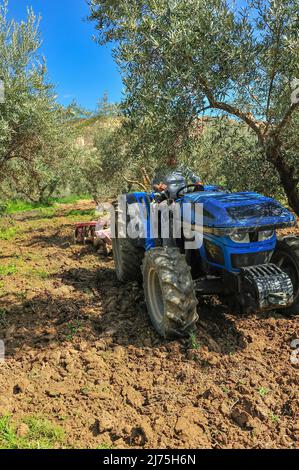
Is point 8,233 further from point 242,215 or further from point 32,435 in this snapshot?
point 32,435

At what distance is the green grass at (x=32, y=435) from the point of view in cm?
295

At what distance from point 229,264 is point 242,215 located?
54 cm

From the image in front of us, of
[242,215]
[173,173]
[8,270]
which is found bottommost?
[8,270]

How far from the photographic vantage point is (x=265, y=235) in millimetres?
4312

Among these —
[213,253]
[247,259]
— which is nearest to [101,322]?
[213,253]

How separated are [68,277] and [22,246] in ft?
12.2

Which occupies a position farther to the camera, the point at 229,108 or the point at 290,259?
the point at 229,108

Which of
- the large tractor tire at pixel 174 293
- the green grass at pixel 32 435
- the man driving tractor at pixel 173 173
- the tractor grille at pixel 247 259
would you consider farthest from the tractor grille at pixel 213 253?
the green grass at pixel 32 435

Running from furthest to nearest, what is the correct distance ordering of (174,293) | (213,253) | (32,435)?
(213,253), (174,293), (32,435)

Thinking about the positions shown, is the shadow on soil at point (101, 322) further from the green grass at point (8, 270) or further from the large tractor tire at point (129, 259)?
the green grass at point (8, 270)

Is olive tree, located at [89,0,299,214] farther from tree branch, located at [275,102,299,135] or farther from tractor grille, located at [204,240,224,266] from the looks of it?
tractor grille, located at [204,240,224,266]

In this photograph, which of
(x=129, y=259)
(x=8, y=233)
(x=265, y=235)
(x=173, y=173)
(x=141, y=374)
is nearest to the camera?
(x=141, y=374)

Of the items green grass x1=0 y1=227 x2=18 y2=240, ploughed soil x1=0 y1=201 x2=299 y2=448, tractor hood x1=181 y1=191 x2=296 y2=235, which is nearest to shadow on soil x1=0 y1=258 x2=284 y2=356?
ploughed soil x1=0 y1=201 x2=299 y2=448
